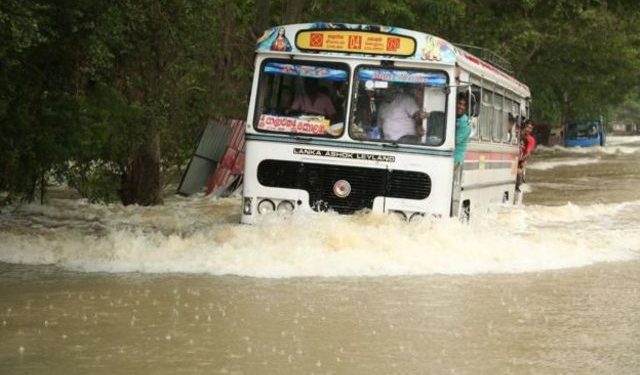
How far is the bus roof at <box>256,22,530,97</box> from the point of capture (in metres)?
11.7

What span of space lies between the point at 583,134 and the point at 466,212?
5309 cm

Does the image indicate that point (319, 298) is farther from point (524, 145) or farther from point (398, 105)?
point (524, 145)

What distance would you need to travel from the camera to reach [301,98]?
11953mm

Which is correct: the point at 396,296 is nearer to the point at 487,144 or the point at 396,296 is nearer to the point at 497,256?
the point at 497,256

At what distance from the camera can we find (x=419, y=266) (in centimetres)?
1129

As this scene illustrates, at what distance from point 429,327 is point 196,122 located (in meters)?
13.7

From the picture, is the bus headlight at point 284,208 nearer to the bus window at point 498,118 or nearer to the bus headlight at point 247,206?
the bus headlight at point 247,206

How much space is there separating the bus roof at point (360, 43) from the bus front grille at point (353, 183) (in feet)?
4.50

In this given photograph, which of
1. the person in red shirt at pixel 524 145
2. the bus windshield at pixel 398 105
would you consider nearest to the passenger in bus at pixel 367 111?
the bus windshield at pixel 398 105

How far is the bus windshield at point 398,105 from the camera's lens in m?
11.8

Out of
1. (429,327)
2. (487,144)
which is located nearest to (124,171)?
(487,144)

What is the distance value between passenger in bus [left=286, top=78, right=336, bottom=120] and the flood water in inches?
51.2

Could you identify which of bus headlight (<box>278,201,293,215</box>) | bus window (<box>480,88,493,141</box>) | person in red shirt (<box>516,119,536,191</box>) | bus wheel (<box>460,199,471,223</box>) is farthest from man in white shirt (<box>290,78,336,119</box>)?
person in red shirt (<box>516,119,536,191</box>)

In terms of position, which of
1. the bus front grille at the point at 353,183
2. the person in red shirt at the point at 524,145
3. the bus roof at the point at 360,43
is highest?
the bus roof at the point at 360,43
